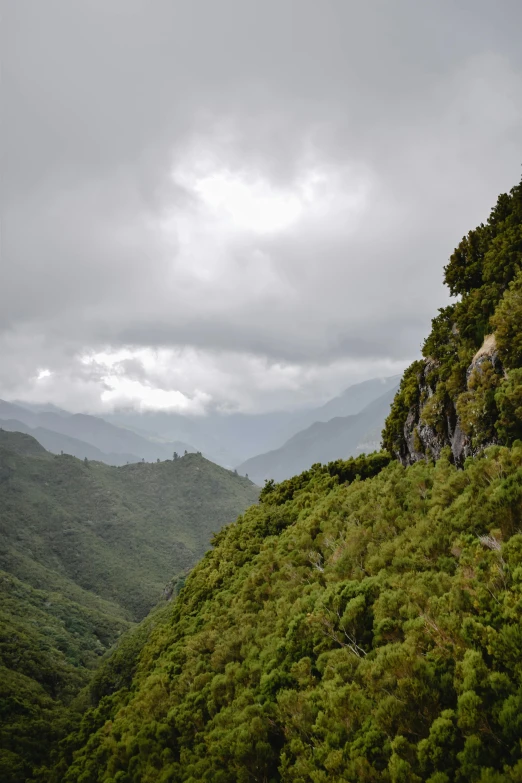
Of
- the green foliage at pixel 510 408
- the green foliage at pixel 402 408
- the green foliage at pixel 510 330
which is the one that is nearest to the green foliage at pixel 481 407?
the green foliage at pixel 510 408

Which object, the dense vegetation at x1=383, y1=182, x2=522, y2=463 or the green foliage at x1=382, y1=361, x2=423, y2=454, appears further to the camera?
the green foliage at x1=382, y1=361, x2=423, y2=454

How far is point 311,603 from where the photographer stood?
17.5 meters

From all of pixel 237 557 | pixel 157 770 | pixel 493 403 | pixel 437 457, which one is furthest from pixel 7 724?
pixel 493 403

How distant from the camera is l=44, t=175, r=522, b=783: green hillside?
9.25m

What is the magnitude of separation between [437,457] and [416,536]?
352 inches

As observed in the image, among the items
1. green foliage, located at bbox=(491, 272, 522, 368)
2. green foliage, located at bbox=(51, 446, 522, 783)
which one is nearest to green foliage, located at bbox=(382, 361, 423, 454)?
green foliage, located at bbox=(51, 446, 522, 783)

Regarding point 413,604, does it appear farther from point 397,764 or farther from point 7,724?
point 7,724

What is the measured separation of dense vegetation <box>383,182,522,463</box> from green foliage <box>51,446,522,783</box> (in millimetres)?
2210

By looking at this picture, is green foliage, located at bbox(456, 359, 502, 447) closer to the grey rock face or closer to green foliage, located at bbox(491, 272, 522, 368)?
the grey rock face

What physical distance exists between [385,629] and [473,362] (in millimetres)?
15136

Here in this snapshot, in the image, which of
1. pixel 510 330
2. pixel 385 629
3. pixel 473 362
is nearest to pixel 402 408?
pixel 473 362

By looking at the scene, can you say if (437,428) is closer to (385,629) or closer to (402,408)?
(402,408)

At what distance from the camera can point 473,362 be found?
21.8 metres

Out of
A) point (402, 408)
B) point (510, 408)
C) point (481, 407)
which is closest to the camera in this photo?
point (510, 408)
